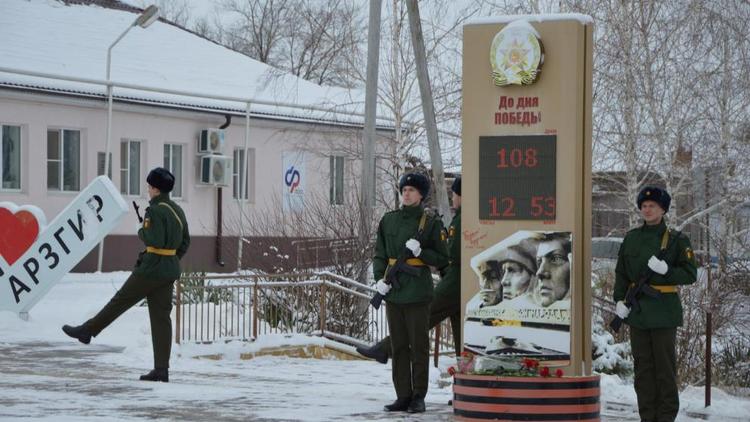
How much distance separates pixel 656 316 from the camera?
35.5 ft

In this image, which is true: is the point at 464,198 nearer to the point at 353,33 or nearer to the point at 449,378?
the point at 449,378

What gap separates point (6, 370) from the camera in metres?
14.3

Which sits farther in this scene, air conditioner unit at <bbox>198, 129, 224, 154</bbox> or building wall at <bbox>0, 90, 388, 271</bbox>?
air conditioner unit at <bbox>198, 129, 224, 154</bbox>

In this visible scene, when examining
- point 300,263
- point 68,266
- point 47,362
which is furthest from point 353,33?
point 47,362

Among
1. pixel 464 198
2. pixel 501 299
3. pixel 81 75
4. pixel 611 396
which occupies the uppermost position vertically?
pixel 81 75

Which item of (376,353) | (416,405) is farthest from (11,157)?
(416,405)

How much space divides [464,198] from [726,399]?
3.85 meters

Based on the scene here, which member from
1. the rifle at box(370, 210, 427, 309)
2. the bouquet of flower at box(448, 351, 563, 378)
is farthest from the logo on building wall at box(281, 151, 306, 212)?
the bouquet of flower at box(448, 351, 563, 378)

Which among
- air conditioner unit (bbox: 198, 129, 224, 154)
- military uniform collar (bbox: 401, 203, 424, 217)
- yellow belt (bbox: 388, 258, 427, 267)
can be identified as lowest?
yellow belt (bbox: 388, 258, 427, 267)

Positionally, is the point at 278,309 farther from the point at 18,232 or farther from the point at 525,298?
the point at 525,298

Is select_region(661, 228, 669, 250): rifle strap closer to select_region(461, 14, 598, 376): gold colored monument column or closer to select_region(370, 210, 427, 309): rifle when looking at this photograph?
select_region(461, 14, 598, 376): gold colored monument column

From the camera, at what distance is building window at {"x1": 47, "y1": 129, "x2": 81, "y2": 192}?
29391 mm

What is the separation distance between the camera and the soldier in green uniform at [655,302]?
10820 millimetres

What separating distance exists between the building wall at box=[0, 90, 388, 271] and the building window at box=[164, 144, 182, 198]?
12cm
